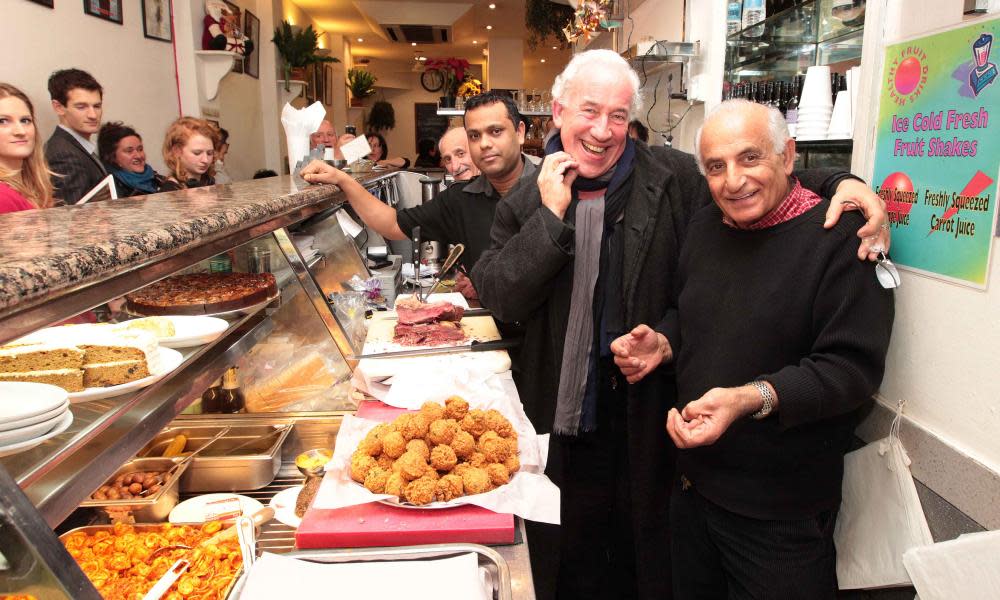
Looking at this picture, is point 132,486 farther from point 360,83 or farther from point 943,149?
point 360,83

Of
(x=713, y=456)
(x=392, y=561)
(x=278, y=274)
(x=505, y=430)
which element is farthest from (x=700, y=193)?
(x=392, y=561)

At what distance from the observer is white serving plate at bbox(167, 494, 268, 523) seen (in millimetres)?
1774

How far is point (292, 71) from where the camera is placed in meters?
11.1

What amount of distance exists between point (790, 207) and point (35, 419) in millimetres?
1816

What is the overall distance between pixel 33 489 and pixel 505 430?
97cm

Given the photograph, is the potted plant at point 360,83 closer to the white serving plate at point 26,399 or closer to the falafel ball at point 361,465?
the falafel ball at point 361,465

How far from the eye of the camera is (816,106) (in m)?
2.70

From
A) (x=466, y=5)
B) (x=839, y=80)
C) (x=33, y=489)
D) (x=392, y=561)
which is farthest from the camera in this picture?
(x=466, y=5)

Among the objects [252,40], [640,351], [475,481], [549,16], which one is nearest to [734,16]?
[640,351]

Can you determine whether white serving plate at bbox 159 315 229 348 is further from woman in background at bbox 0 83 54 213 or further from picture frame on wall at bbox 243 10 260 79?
picture frame on wall at bbox 243 10 260 79

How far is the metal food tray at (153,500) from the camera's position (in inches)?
67.6

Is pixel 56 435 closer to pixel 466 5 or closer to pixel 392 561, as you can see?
pixel 392 561

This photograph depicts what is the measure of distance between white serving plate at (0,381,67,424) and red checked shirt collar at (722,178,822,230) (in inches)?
68.0

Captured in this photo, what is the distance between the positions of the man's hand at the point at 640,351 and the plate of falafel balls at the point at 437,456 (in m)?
0.56
